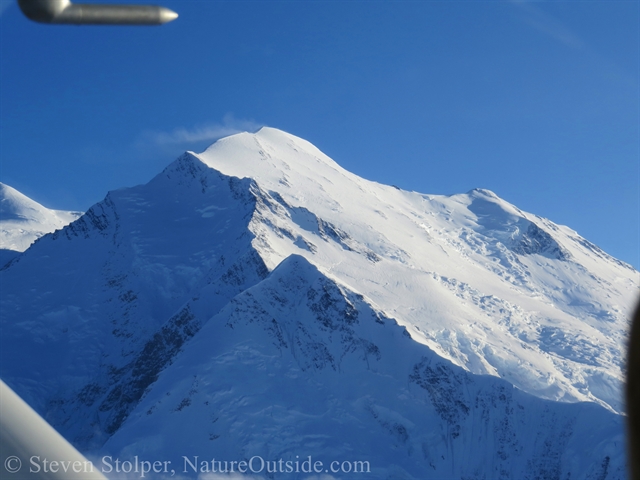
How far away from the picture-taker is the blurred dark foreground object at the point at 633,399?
3.16m

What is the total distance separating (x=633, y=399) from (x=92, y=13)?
4.06 m

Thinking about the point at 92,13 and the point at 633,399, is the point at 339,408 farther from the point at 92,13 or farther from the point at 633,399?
the point at 633,399

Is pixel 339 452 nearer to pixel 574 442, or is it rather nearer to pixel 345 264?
pixel 574 442

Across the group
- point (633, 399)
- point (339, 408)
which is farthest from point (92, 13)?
point (339, 408)

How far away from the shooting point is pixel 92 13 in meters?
5.27

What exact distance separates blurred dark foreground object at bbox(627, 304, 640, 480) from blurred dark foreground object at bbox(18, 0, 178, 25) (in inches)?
150

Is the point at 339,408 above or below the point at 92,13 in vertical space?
above

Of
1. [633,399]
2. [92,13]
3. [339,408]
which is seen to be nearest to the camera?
[633,399]

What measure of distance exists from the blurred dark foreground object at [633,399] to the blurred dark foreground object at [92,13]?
382 cm

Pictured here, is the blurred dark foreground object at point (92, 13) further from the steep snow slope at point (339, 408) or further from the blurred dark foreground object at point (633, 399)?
the steep snow slope at point (339, 408)

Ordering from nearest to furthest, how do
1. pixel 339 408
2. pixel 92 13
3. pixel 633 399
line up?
pixel 633 399 < pixel 92 13 < pixel 339 408

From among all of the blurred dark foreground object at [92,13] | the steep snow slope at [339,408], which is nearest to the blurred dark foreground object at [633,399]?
the blurred dark foreground object at [92,13]

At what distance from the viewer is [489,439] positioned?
5719 inches

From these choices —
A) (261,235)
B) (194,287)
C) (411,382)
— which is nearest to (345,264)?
(261,235)
